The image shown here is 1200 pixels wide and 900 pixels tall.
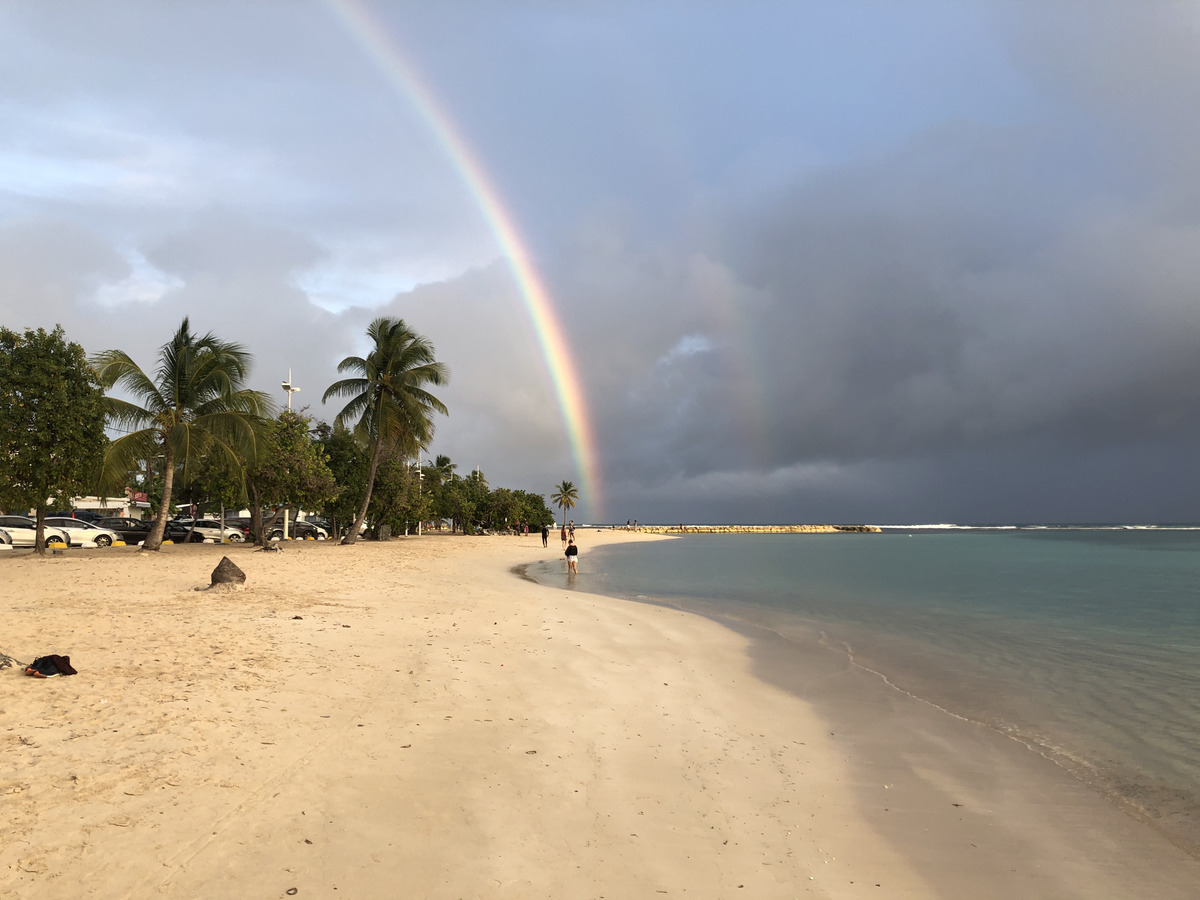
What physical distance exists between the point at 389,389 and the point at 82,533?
15696 millimetres

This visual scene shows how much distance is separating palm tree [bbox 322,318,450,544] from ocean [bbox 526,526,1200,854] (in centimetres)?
1076

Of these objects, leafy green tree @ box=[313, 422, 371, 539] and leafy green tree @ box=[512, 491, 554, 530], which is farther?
leafy green tree @ box=[512, 491, 554, 530]

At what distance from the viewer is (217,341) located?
27.9m

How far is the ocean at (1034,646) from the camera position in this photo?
820 centimetres

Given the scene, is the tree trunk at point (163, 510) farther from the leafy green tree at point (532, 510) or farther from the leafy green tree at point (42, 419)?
the leafy green tree at point (532, 510)

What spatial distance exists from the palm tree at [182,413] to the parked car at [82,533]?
7366 millimetres

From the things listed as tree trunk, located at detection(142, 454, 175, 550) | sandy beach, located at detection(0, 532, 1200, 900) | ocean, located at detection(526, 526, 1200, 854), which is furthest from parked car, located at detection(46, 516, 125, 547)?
sandy beach, located at detection(0, 532, 1200, 900)

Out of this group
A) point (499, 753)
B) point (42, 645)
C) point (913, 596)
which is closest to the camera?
point (499, 753)

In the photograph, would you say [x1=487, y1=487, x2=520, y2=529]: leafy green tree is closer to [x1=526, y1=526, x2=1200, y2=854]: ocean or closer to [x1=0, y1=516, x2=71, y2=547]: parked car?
[x1=526, y1=526, x2=1200, y2=854]: ocean

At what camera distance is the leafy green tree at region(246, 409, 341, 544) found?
105 ft

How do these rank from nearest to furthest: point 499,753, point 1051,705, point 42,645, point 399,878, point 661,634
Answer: point 399,878 < point 499,753 < point 42,645 < point 1051,705 < point 661,634

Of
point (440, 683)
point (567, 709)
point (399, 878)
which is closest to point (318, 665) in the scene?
point (440, 683)

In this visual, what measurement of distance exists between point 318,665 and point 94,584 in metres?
10.2

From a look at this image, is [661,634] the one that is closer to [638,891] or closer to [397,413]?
[638,891]
